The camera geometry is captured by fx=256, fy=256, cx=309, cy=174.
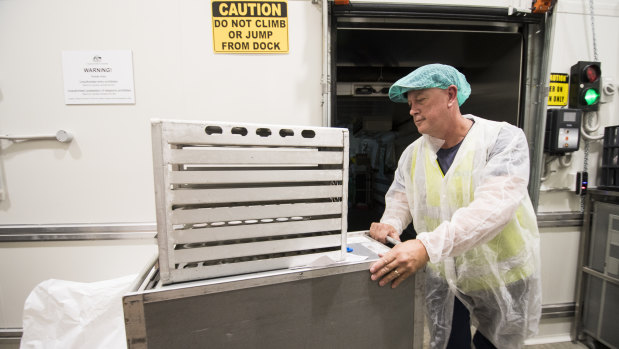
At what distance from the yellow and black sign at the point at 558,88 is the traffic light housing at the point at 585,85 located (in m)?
0.03

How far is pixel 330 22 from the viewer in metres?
1.32

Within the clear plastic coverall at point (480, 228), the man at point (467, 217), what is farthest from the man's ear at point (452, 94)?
the clear plastic coverall at point (480, 228)

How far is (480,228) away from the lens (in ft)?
2.50

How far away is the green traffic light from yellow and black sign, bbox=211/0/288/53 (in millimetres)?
1739

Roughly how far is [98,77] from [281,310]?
1450 millimetres

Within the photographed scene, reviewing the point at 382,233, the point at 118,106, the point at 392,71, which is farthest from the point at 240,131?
the point at 392,71

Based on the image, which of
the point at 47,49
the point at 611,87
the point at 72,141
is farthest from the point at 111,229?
the point at 611,87

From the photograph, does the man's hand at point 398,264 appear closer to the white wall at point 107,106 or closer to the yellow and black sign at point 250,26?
the white wall at point 107,106

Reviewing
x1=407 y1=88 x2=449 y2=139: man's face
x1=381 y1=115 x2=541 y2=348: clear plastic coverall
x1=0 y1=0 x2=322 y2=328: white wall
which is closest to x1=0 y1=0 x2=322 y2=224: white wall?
x1=0 y1=0 x2=322 y2=328: white wall

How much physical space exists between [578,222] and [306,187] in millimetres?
1973

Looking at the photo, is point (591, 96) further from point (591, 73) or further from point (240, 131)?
point (240, 131)

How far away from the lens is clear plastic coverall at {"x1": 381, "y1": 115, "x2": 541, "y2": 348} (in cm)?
77

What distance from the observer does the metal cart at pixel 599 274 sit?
1453 millimetres

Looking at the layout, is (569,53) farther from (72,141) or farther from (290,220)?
(72,141)
